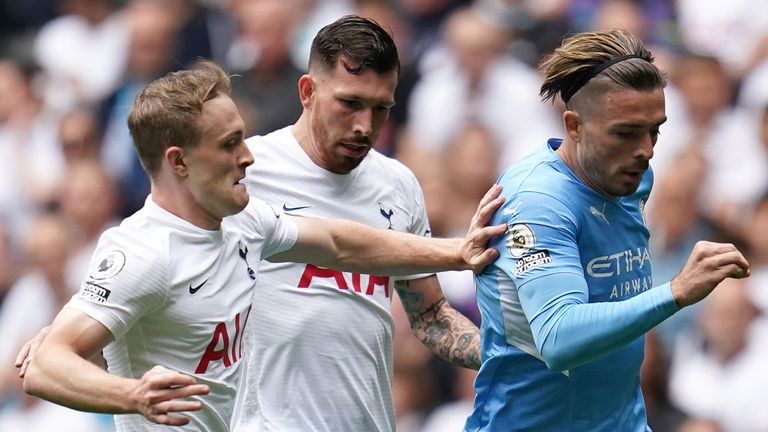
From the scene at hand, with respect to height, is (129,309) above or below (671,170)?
above

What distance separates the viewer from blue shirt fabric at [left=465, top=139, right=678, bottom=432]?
418 cm

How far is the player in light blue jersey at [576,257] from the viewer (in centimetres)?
420

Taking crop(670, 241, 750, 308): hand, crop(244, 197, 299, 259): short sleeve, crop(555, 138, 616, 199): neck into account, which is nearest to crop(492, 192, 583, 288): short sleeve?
crop(555, 138, 616, 199): neck

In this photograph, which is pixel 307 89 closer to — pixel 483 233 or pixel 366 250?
pixel 366 250

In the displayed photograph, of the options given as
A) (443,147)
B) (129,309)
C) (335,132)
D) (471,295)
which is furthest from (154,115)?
(443,147)

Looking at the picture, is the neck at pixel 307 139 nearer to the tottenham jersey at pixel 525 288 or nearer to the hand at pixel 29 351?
the tottenham jersey at pixel 525 288

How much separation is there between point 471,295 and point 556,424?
374 centimetres

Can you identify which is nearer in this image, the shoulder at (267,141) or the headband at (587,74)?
the headband at (587,74)

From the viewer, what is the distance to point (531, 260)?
4.27 metres

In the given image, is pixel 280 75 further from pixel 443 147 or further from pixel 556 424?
pixel 556 424

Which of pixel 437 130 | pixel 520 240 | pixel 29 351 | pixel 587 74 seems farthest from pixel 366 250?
pixel 437 130

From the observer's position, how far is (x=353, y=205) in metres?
5.54

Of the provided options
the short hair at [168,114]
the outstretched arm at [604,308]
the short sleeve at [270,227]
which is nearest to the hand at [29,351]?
the short hair at [168,114]

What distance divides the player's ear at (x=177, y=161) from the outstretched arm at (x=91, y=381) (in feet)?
1.95
